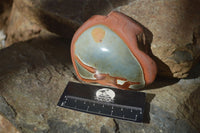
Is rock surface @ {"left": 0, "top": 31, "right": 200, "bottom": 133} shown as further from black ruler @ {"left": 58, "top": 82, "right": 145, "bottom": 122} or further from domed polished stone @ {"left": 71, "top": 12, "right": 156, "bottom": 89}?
domed polished stone @ {"left": 71, "top": 12, "right": 156, "bottom": 89}

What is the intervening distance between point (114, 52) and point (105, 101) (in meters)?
0.26

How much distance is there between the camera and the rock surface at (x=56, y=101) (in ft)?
3.93

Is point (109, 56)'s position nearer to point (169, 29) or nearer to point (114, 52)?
point (114, 52)

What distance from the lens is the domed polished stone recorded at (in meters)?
1.19

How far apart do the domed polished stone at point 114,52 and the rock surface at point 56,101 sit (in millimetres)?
184

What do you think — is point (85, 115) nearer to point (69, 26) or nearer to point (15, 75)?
point (15, 75)

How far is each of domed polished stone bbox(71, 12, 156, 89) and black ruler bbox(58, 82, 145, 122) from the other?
0.07 metres

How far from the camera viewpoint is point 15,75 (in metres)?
1.47

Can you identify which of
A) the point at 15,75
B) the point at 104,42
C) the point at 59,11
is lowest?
the point at 15,75

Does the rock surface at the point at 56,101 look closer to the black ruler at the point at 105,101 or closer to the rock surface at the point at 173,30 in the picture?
the black ruler at the point at 105,101

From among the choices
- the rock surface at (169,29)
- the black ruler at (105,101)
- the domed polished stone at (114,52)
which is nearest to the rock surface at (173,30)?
the rock surface at (169,29)

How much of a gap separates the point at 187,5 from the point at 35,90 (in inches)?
35.6

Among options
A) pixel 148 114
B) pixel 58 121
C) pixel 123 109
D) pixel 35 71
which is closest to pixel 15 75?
pixel 35 71

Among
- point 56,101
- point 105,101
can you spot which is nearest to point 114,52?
point 105,101
